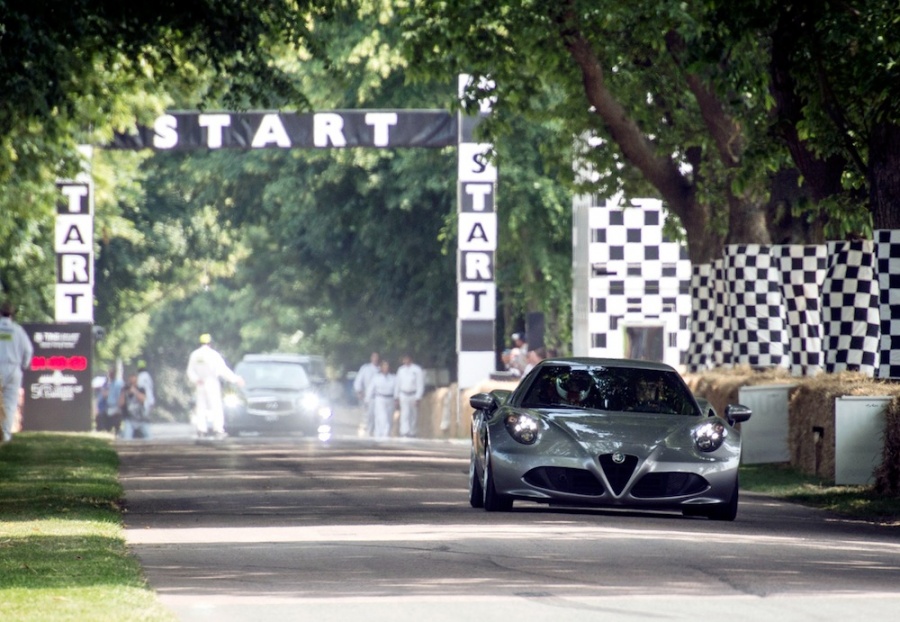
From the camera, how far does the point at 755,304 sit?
92.5 ft

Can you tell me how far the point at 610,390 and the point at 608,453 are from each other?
1188 millimetres

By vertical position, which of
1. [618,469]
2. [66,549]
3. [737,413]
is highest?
[737,413]

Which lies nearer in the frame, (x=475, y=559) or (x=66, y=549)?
(x=475, y=559)

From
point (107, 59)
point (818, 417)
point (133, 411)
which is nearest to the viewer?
point (818, 417)

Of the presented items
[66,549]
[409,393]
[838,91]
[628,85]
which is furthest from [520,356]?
[66,549]

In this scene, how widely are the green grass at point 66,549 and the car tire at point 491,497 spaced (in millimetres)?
2754

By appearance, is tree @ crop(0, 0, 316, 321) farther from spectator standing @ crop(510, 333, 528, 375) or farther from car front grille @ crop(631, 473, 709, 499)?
car front grille @ crop(631, 473, 709, 499)

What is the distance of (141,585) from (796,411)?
1292 centimetres

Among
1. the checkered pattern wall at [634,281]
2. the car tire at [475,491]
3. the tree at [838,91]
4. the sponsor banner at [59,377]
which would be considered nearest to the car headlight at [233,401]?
the sponsor banner at [59,377]

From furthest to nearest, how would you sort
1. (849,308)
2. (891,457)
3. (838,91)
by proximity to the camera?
(849,308) → (838,91) → (891,457)

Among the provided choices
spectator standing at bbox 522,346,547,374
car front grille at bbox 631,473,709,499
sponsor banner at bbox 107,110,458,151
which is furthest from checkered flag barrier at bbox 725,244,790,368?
car front grille at bbox 631,473,709,499

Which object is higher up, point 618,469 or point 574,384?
point 574,384

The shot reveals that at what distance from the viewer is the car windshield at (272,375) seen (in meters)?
40.9

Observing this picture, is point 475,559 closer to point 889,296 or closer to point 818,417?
point 889,296
